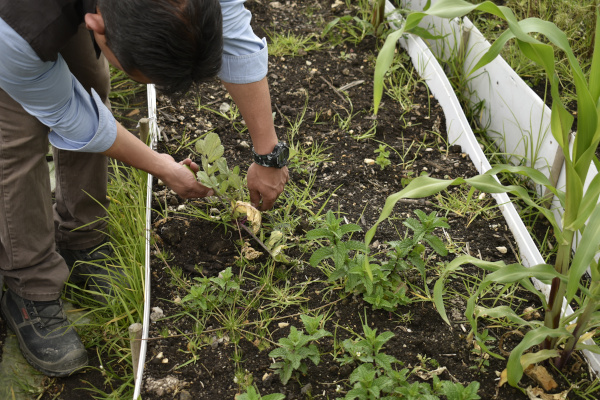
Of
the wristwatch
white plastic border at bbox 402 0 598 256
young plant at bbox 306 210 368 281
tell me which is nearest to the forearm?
the wristwatch

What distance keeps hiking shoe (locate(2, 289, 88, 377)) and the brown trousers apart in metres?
0.05

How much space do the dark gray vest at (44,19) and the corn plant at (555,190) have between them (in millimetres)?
803

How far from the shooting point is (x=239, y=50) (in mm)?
1889

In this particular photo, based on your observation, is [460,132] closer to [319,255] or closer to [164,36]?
[319,255]

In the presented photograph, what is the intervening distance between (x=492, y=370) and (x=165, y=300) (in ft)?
3.63

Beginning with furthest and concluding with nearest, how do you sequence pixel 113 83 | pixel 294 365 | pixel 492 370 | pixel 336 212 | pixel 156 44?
pixel 113 83
pixel 336 212
pixel 492 370
pixel 294 365
pixel 156 44

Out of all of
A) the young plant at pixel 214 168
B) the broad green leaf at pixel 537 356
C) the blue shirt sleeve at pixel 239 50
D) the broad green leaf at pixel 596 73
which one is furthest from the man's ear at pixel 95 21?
the broad green leaf at pixel 537 356

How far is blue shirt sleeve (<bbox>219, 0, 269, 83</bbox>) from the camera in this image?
184 centimetres

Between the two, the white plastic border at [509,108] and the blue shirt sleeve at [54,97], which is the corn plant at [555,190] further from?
the blue shirt sleeve at [54,97]

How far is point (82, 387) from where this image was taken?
6.86 ft

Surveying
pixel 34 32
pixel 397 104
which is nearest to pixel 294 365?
pixel 34 32

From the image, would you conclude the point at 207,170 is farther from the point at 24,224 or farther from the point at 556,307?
the point at 556,307

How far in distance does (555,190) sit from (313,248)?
2.98ft

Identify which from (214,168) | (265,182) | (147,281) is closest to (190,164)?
(214,168)
